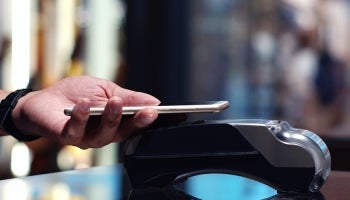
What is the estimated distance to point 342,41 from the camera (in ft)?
11.3

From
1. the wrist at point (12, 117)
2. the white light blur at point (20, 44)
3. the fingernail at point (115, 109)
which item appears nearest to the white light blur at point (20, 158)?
the white light blur at point (20, 44)

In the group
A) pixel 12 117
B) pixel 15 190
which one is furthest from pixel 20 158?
pixel 15 190

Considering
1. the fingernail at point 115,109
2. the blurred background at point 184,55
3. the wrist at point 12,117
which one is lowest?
the blurred background at point 184,55

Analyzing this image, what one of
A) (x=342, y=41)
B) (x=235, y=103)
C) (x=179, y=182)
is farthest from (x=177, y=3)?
(x=179, y=182)

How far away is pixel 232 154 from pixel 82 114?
0.18 metres

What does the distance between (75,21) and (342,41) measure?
1.20 metres

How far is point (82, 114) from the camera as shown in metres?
0.91

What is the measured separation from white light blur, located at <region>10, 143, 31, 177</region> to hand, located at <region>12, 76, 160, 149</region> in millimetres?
2548

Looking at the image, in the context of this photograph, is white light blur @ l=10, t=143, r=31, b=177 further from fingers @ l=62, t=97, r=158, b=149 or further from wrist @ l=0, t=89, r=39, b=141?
fingers @ l=62, t=97, r=158, b=149

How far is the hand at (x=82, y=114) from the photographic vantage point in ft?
3.00

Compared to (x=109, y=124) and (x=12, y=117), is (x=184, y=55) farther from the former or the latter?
(x=109, y=124)

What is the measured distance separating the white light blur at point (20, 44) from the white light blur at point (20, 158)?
0.29m

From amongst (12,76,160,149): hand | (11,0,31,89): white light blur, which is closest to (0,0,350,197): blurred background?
(11,0,31,89): white light blur

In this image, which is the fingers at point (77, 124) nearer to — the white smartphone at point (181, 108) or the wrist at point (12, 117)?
the white smartphone at point (181, 108)
